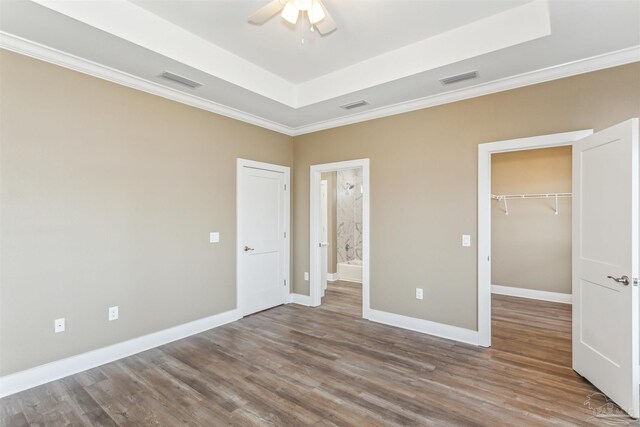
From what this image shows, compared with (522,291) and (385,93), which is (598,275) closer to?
(385,93)

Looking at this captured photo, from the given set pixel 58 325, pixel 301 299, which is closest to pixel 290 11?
pixel 58 325

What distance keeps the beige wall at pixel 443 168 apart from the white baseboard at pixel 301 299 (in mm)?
1155

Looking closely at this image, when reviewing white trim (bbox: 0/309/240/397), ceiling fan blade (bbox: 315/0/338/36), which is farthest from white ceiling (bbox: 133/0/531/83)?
white trim (bbox: 0/309/240/397)

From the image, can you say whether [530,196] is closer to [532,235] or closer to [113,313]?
[532,235]

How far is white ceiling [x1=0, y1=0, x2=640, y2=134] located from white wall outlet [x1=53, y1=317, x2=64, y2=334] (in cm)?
227

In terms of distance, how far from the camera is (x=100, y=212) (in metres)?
3.00

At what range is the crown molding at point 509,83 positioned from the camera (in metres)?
2.75

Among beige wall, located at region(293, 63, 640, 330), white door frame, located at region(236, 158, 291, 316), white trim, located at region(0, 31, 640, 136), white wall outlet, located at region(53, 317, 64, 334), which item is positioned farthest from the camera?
white door frame, located at region(236, 158, 291, 316)

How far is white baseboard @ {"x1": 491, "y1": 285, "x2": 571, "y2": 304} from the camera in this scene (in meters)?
5.00

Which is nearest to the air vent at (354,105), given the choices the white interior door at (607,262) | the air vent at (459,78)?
the air vent at (459,78)

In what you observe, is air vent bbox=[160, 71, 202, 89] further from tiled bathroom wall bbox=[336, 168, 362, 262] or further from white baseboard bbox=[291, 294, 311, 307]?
tiled bathroom wall bbox=[336, 168, 362, 262]

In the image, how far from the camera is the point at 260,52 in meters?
3.27

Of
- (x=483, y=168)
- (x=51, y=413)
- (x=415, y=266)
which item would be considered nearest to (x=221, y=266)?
(x=51, y=413)

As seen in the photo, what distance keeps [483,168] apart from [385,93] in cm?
138
